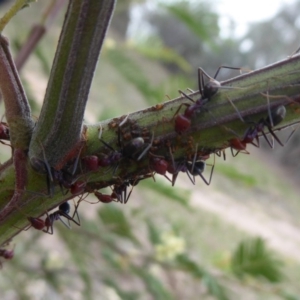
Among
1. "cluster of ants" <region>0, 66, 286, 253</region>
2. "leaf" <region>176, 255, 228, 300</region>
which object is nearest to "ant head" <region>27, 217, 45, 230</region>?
"cluster of ants" <region>0, 66, 286, 253</region>

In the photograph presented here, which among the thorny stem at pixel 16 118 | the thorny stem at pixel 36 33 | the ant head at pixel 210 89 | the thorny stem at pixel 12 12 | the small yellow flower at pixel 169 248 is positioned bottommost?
the thorny stem at pixel 16 118

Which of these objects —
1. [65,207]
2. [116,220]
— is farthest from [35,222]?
[116,220]

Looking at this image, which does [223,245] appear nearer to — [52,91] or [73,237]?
[73,237]

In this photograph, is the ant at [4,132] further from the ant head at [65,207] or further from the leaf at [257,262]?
the leaf at [257,262]

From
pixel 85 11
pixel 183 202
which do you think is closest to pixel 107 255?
pixel 183 202

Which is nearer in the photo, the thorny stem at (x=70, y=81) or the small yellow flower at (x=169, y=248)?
the thorny stem at (x=70, y=81)

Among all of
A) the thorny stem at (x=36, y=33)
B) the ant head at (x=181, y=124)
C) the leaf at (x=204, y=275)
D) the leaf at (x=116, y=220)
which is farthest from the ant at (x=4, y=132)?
the leaf at (x=116, y=220)

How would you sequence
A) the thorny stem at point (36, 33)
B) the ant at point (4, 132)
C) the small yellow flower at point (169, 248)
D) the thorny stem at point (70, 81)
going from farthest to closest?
the small yellow flower at point (169, 248)
the thorny stem at point (36, 33)
the ant at point (4, 132)
the thorny stem at point (70, 81)
